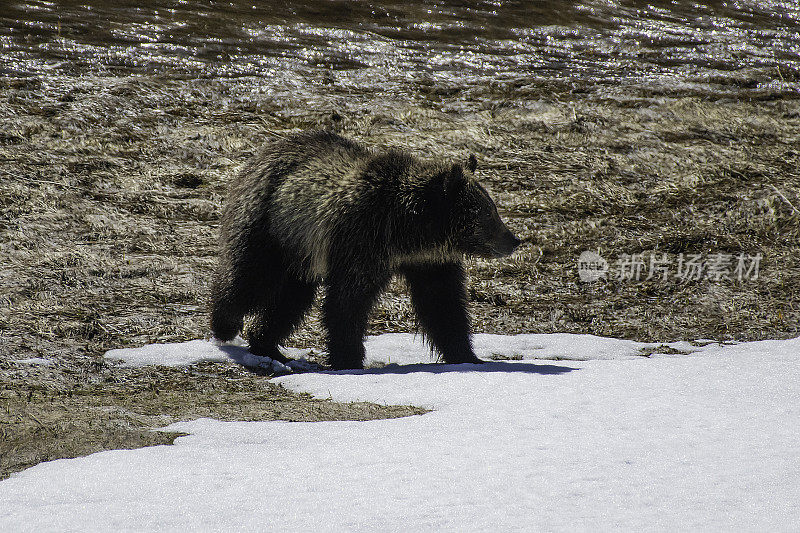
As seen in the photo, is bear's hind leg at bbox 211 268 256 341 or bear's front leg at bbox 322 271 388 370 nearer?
bear's front leg at bbox 322 271 388 370

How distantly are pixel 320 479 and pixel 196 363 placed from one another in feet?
10.9

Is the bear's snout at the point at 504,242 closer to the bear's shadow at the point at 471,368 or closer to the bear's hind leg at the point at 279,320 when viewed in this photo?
the bear's shadow at the point at 471,368

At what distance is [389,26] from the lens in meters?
18.5

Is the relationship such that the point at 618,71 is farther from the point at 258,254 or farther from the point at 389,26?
the point at 258,254

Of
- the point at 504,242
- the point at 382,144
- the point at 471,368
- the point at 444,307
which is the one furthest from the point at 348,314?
the point at 382,144

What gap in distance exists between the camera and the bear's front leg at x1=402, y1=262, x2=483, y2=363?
24.8 ft

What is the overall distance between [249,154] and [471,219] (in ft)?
20.0

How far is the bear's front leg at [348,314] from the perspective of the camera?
7121mm

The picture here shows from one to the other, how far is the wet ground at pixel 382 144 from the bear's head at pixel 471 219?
5.54 ft

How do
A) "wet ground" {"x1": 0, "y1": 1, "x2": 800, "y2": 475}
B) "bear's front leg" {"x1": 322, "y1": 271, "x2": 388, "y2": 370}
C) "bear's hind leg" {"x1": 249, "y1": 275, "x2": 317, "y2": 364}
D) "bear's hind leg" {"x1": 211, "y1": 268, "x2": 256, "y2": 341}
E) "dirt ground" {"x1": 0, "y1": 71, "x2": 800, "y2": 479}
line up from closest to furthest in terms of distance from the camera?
"dirt ground" {"x1": 0, "y1": 71, "x2": 800, "y2": 479}
"bear's front leg" {"x1": 322, "y1": 271, "x2": 388, "y2": 370}
"bear's hind leg" {"x1": 211, "y1": 268, "x2": 256, "y2": 341}
"bear's hind leg" {"x1": 249, "y1": 275, "x2": 317, "y2": 364}
"wet ground" {"x1": 0, "y1": 1, "x2": 800, "y2": 475}

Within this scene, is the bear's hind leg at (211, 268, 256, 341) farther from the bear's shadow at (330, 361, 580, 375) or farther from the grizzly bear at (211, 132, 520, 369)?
the bear's shadow at (330, 361, 580, 375)

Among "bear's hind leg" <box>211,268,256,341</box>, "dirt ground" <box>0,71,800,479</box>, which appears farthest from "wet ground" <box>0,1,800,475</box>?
"bear's hind leg" <box>211,268,256,341</box>

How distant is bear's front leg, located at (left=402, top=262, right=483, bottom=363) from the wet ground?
1.16 meters

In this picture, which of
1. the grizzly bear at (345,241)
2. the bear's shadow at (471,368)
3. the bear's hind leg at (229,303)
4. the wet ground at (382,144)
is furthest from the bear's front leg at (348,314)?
the bear's hind leg at (229,303)
